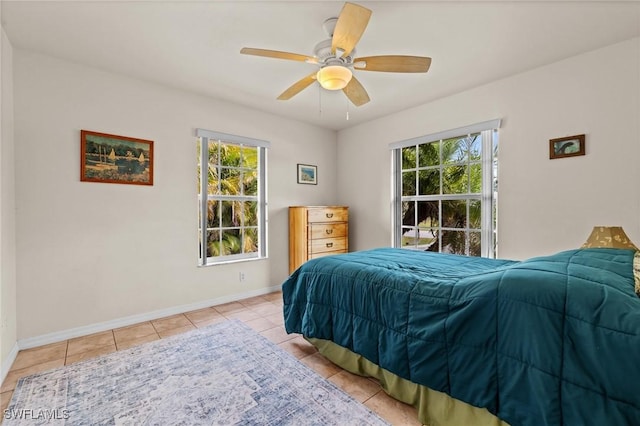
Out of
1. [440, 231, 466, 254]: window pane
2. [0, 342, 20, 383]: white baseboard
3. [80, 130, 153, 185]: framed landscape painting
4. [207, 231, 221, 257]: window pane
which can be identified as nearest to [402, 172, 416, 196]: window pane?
[440, 231, 466, 254]: window pane

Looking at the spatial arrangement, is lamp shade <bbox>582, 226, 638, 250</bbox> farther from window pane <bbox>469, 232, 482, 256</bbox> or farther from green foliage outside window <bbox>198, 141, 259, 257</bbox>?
green foliage outside window <bbox>198, 141, 259, 257</bbox>

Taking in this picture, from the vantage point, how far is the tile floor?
68.0 inches

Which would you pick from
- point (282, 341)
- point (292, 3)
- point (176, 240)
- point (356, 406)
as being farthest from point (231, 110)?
point (356, 406)

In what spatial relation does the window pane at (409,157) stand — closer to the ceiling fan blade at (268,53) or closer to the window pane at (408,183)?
the window pane at (408,183)

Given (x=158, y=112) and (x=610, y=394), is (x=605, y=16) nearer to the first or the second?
(x=610, y=394)

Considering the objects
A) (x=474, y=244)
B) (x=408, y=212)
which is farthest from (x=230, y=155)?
(x=474, y=244)

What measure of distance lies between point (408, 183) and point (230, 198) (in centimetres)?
246

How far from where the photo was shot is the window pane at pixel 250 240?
3870mm

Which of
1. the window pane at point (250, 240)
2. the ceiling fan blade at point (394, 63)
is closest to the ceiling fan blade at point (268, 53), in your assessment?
the ceiling fan blade at point (394, 63)

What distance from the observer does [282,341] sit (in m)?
2.51

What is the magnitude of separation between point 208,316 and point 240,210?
1394 mm

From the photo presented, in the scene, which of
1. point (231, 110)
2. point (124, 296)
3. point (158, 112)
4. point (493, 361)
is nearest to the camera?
point (493, 361)

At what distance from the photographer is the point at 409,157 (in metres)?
3.92

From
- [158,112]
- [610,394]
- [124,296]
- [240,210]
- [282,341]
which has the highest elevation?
[158,112]
